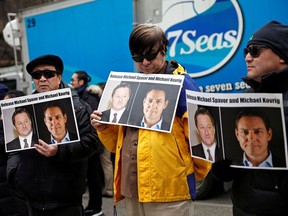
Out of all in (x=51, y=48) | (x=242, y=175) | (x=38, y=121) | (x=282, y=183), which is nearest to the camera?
(x=282, y=183)

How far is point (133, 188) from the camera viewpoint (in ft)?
8.15

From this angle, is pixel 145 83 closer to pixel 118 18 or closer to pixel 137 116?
pixel 137 116

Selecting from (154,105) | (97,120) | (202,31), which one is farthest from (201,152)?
(202,31)

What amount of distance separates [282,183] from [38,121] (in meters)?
1.62

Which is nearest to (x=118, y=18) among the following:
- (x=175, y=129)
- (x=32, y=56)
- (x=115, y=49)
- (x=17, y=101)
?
(x=115, y=49)

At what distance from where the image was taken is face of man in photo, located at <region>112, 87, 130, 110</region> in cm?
260

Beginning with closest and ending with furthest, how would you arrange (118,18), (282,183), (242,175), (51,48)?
(282,183), (242,175), (118,18), (51,48)

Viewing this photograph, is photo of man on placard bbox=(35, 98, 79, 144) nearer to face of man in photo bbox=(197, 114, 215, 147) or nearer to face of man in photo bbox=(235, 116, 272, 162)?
face of man in photo bbox=(197, 114, 215, 147)

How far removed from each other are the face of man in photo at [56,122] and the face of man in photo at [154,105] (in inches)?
23.4

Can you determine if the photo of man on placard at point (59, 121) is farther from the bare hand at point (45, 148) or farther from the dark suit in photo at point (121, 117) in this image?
the dark suit in photo at point (121, 117)

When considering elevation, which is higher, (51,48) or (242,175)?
(51,48)

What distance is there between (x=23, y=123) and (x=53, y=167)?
36 cm

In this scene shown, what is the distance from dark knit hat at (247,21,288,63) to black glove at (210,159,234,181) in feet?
1.89

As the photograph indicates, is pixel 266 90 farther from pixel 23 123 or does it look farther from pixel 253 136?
pixel 23 123
